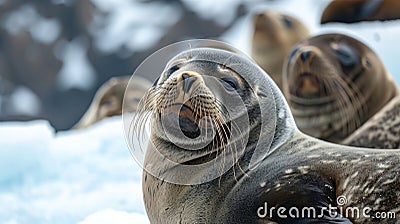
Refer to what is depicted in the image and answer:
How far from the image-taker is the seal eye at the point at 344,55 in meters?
4.21

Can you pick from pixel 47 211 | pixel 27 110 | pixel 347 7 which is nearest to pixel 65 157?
pixel 47 211

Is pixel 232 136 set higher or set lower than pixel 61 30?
higher

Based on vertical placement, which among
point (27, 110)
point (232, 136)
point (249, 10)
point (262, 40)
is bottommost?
point (27, 110)

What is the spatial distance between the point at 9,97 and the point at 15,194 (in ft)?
20.2

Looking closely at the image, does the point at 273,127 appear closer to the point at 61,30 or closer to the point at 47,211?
the point at 47,211

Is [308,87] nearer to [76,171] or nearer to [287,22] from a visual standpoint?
[76,171]

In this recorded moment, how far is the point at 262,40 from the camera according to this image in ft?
18.6

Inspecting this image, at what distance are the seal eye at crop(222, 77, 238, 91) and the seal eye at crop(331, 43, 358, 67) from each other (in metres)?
2.03

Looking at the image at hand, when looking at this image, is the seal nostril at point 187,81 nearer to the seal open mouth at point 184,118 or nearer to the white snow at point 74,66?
the seal open mouth at point 184,118

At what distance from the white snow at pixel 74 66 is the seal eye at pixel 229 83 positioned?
718cm

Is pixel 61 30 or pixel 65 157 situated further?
pixel 61 30

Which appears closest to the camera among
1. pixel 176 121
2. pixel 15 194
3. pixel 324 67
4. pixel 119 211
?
pixel 176 121

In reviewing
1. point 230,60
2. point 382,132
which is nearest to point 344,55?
point 382,132

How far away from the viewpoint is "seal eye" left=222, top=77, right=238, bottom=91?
2.24 m
